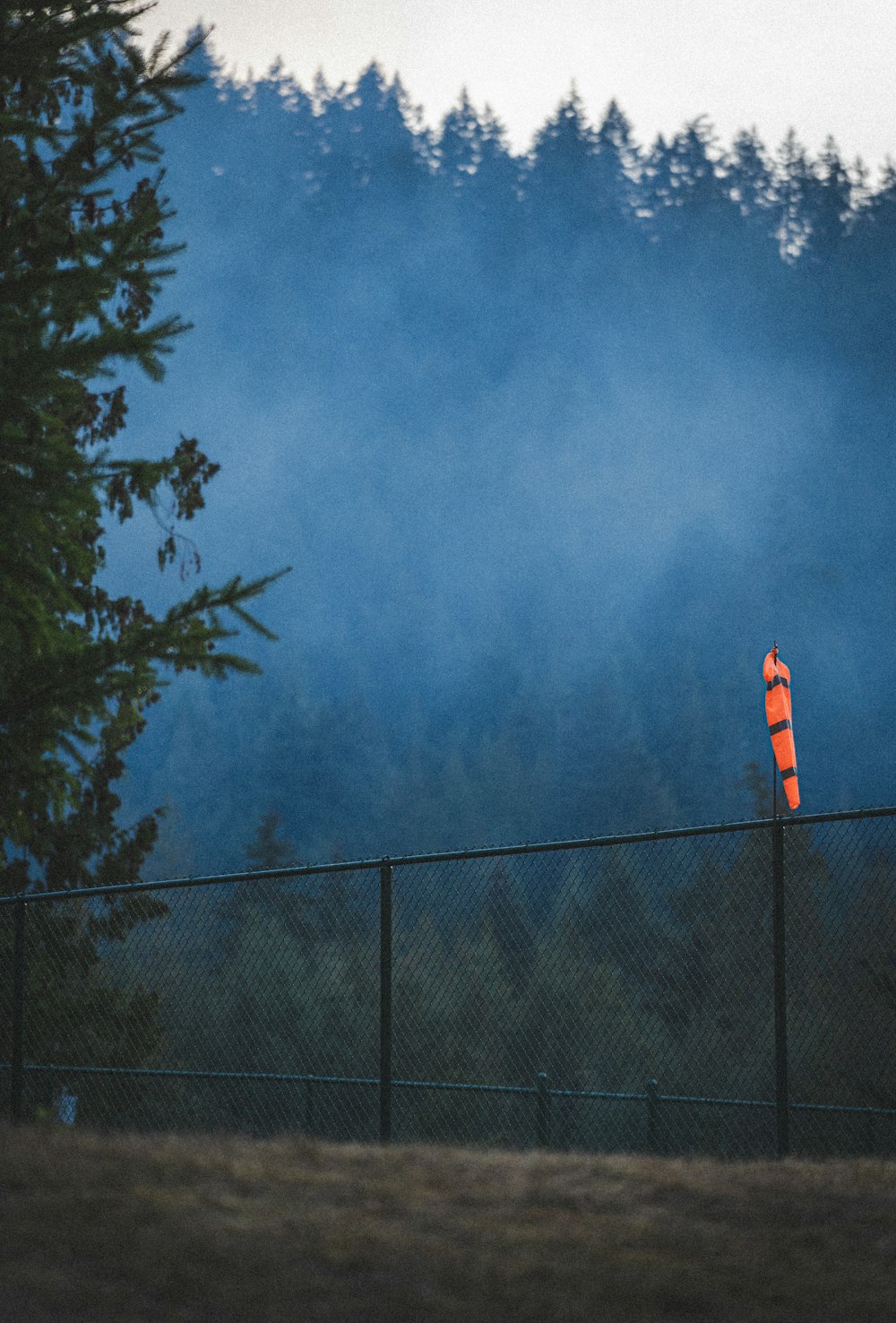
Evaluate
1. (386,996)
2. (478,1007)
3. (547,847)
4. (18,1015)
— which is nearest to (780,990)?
(547,847)

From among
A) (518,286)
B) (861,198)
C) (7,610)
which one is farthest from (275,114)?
(7,610)

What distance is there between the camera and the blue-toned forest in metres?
125

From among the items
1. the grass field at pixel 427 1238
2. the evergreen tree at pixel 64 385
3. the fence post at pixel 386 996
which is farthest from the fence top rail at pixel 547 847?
the grass field at pixel 427 1238

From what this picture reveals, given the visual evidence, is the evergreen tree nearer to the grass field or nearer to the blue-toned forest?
the grass field

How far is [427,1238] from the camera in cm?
447

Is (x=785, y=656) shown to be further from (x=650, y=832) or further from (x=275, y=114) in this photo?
(x=650, y=832)

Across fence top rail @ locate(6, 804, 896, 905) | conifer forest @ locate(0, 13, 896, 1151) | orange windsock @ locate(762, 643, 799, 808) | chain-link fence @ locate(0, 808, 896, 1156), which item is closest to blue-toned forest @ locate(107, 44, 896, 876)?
conifer forest @ locate(0, 13, 896, 1151)

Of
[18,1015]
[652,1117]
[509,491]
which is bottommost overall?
[652,1117]

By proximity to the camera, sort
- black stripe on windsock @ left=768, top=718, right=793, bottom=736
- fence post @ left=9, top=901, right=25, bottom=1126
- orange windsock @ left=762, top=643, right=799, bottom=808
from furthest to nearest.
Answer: black stripe on windsock @ left=768, top=718, right=793, bottom=736 < orange windsock @ left=762, top=643, right=799, bottom=808 < fence post @ left=9, top=901, right=25, bottom=1126

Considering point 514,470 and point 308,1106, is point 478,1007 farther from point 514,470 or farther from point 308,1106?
point 514,470

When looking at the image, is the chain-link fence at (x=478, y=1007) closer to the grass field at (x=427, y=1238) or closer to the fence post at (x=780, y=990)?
the fence post at (x=780, y=990)

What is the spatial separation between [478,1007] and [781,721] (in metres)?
19.3

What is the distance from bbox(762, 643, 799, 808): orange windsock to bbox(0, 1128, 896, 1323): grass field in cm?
668

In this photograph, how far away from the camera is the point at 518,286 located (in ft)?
636
